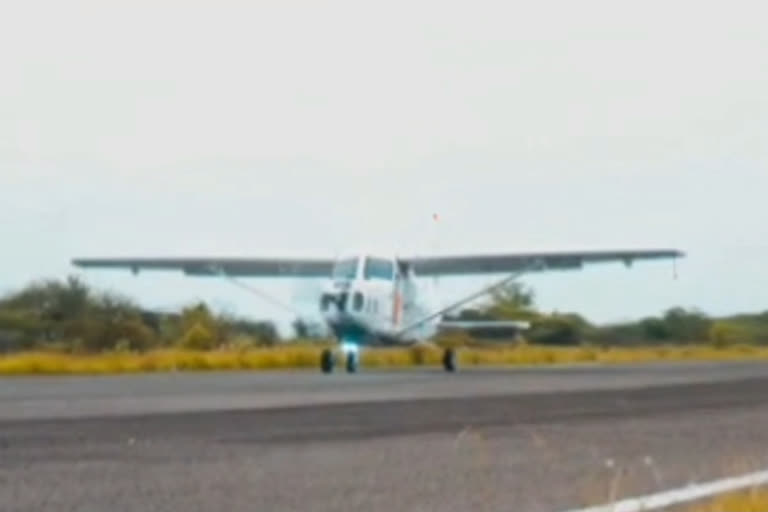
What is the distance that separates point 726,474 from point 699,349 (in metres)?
70.2

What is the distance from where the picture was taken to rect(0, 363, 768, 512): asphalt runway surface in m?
11.8

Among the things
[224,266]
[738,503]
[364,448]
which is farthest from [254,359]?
[738,503]

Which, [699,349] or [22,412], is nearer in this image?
[22,412]

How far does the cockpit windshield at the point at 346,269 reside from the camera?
4878 centimetres

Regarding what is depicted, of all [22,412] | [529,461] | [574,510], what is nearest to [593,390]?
[22,412]

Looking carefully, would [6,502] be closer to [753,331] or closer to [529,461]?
[529,461]

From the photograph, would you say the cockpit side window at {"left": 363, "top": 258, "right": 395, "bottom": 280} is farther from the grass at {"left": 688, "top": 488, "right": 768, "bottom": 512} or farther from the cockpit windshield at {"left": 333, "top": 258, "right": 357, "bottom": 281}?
the grass at {"left": 688, "top": 488, "right": 768, "bottom": 512}

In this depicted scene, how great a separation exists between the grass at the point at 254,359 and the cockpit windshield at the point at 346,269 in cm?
402

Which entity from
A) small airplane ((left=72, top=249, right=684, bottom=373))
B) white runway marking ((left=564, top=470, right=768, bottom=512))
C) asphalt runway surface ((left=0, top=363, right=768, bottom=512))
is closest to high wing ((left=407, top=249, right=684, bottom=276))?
small airplane ((left=72, top=249, right=684, bottom=373))

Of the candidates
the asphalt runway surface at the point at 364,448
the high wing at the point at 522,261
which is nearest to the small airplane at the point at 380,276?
the high wing at the point at 522,261

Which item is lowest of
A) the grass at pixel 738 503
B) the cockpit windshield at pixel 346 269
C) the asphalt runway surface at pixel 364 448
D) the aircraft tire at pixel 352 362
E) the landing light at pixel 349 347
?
the grass at pixel 738 503

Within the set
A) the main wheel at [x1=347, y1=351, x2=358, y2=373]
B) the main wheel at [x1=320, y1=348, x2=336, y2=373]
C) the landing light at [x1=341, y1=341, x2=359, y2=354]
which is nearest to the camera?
the main wheel at [x1=320, y1=348, x2=336, y2=373]

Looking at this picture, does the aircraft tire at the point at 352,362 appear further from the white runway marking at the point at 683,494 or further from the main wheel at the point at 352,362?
the white runway marking at the point at 683,494

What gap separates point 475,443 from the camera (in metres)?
16.3
